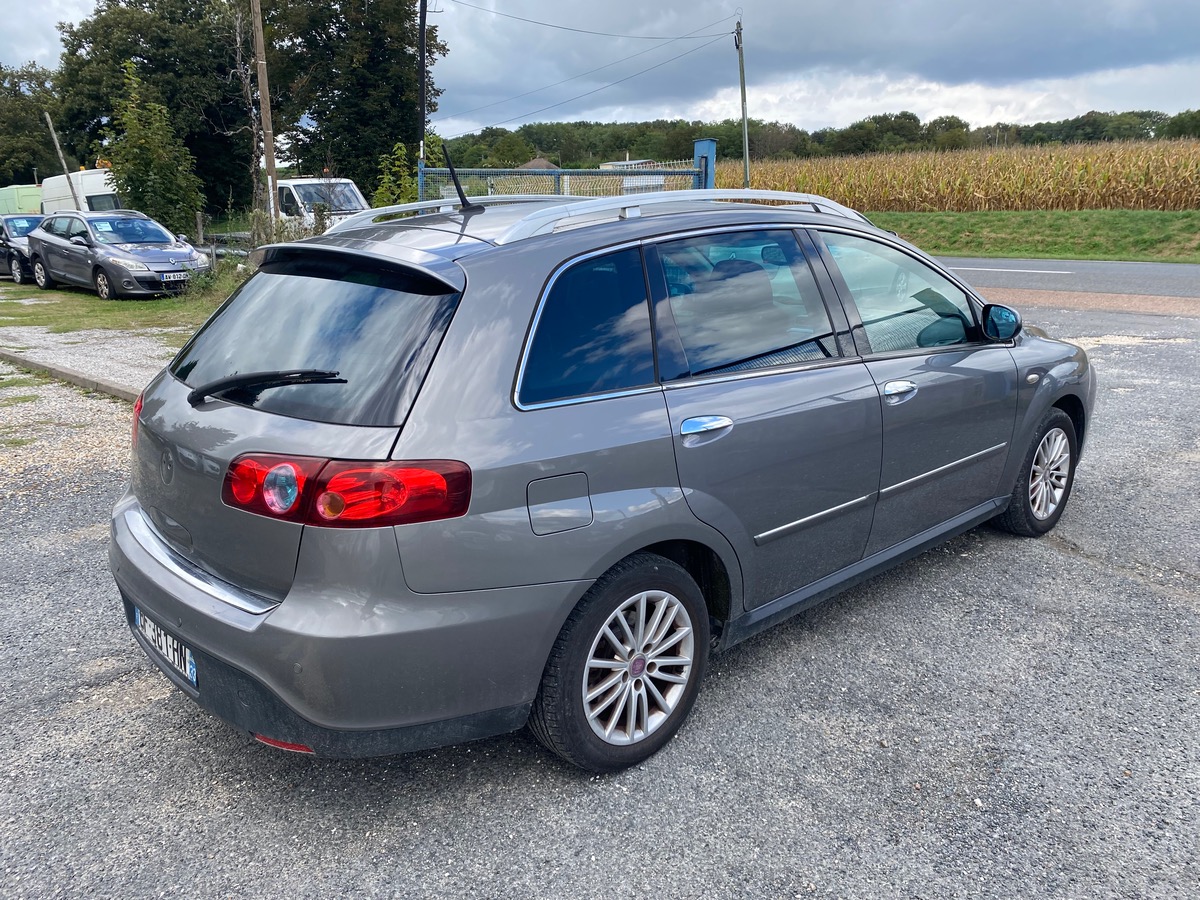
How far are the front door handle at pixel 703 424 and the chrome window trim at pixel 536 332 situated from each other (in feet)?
0.48

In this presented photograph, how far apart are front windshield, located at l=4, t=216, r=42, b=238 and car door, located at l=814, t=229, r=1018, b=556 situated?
23337 mm

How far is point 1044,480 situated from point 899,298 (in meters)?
1.50

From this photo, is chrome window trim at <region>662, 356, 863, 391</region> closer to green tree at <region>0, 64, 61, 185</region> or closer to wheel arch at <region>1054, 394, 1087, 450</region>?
wheel arch at <region>1054, 394, 1087, 450</region>

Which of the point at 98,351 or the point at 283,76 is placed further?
the point at 283,76

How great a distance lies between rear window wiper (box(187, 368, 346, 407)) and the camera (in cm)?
261

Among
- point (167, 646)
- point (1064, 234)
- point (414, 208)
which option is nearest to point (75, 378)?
point (414, 208)

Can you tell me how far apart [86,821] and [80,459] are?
14.5 ft

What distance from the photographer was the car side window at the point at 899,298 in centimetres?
372

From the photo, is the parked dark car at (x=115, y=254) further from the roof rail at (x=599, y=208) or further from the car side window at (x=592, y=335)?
the car side window at (x=592, y=335)

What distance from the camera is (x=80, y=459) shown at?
646 cm

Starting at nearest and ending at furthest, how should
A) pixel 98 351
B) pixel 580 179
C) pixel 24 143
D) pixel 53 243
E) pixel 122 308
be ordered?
pixel 98 351, pixel 580 179, pixel 122 308, pixel 53 243, pixel 24 143

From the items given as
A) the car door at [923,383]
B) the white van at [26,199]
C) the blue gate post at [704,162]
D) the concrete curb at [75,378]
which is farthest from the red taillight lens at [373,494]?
the white van at [26,199]

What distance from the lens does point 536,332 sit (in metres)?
2.72

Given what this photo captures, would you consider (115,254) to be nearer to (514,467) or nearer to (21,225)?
(21,225)
